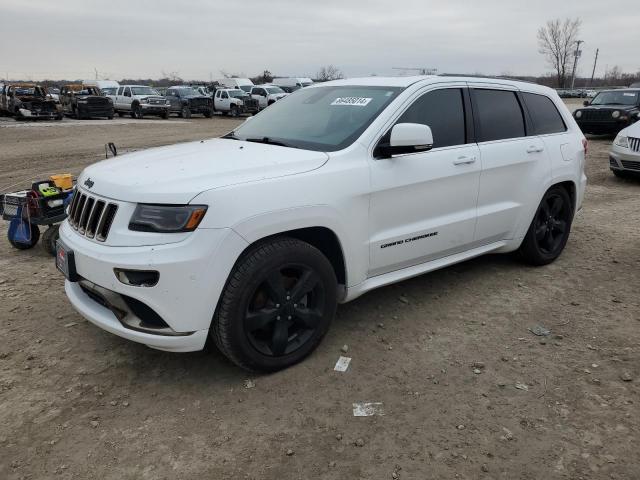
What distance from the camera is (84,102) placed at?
25703 mm

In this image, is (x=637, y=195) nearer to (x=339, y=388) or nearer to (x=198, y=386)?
(x=339, y=388)

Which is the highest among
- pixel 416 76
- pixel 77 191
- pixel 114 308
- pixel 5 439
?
pixel 416 76

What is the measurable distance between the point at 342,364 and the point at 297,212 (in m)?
1.07

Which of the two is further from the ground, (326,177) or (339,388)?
(326,177)

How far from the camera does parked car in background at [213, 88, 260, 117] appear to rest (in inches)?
1121

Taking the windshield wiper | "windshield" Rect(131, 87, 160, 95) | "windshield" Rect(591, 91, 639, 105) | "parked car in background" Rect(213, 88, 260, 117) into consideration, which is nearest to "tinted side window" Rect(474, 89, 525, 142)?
the windshield wiper

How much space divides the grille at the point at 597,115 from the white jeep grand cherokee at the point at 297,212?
1348 centimetres

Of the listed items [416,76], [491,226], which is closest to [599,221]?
[491,226]

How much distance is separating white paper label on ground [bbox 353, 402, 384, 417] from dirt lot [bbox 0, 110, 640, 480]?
0.04m

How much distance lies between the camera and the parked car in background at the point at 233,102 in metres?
28.5

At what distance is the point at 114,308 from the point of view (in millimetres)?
2982

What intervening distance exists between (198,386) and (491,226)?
2723mm

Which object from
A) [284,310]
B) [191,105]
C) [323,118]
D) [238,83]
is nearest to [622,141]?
[323,118]

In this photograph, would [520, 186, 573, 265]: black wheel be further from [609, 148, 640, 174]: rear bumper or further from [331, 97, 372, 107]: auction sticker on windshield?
[609, 148, 640, 174]: rear bumper
